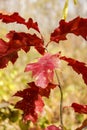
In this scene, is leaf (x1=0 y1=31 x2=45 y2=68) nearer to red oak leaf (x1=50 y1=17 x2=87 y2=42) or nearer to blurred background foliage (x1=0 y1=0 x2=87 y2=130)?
red oak leaf (x1=50 y1=17 x2=87 y2=42)

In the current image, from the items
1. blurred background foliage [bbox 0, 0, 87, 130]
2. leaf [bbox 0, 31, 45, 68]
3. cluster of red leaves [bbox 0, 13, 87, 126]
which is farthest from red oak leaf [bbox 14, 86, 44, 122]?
blurred background foliage [bbox 0, 0, 87, 130]

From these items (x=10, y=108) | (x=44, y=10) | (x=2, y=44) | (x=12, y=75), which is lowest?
(x=2, y=44)

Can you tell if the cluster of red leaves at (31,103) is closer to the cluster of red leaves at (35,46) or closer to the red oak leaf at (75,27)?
the cluster of red leaves at (35,46)

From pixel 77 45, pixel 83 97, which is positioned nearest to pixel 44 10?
pixel 77 45

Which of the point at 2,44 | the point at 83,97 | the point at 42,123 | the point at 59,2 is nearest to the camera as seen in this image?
the point at 2,44

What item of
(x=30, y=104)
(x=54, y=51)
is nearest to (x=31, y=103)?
(x=30, y=104)

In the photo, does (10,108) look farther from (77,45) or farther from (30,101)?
(77,45)

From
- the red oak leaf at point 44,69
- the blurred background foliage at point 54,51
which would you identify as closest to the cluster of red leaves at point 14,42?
the red oak leaf at point 44,69
